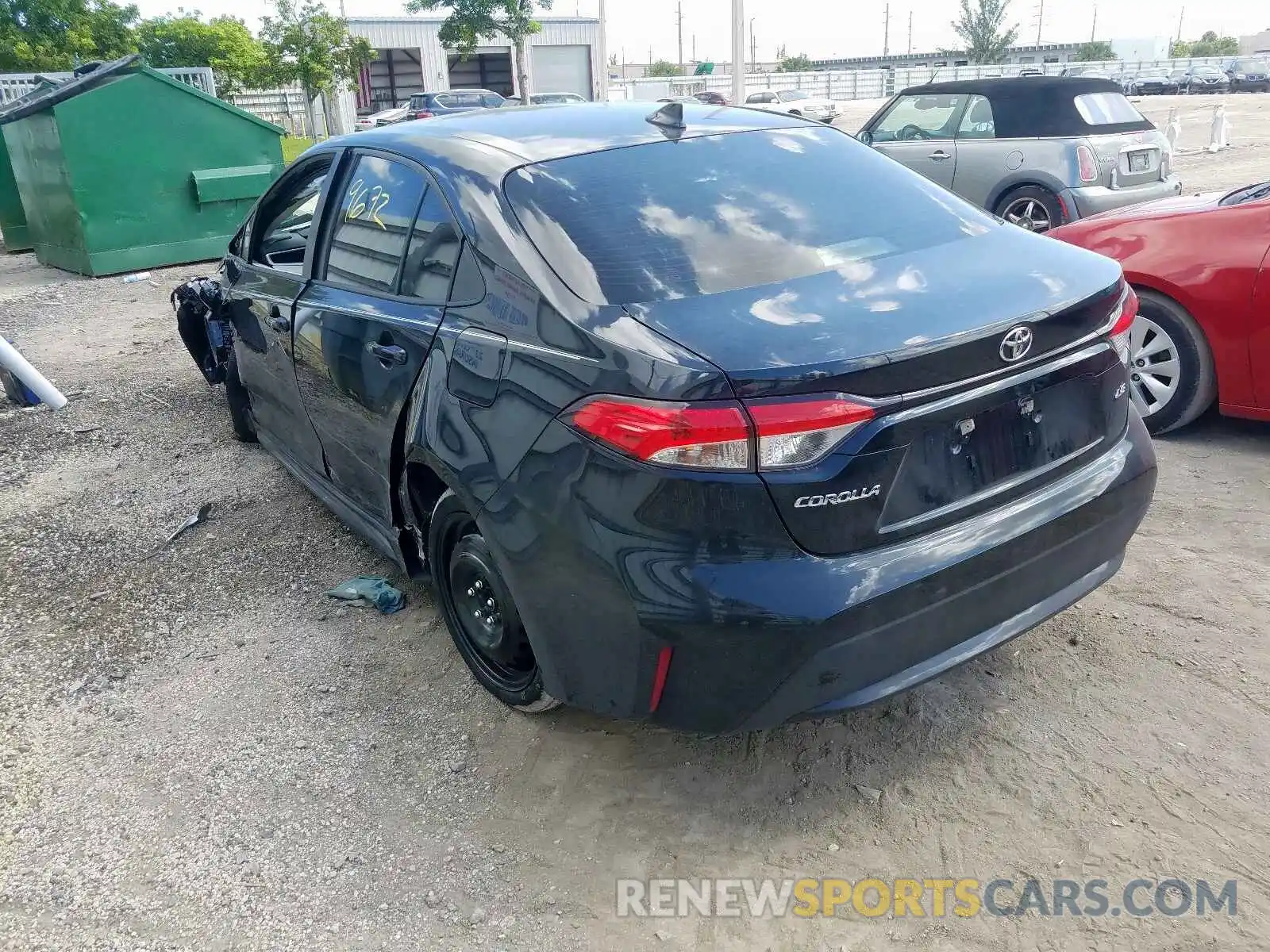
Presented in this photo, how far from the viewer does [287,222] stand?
457cm

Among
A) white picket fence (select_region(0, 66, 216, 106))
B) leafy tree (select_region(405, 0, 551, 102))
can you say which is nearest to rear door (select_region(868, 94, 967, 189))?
white picket fence (select_region(0, 66, 216, 106))

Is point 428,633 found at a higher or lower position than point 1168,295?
lower

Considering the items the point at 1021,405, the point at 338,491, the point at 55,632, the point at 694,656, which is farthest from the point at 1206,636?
the point at 55,632

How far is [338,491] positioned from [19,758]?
1346 mm

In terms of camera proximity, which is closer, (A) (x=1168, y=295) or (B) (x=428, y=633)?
(B) (x=428, y=633)

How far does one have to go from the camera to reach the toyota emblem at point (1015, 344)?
2.25 meters

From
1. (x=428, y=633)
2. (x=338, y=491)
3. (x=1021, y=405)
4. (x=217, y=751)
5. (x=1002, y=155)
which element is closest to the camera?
(x=1021, y=405)

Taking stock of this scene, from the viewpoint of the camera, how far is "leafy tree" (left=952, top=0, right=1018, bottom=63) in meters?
59.8

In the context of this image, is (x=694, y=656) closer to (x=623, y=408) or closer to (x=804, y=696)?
(x=804, y=696)

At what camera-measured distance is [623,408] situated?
7.03ft

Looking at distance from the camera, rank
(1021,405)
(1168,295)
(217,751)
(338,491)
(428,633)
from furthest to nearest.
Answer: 1. (1168,295)
2. (338,491)
3. (428,633)
4. (217,751)
5. (1021,405)

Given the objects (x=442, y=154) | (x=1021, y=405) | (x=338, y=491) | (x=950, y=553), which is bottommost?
(x=338, y=491)

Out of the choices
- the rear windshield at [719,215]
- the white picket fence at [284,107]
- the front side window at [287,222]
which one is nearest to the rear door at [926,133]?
the front side window at [287,222]

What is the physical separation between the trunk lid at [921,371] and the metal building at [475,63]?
5122cm
